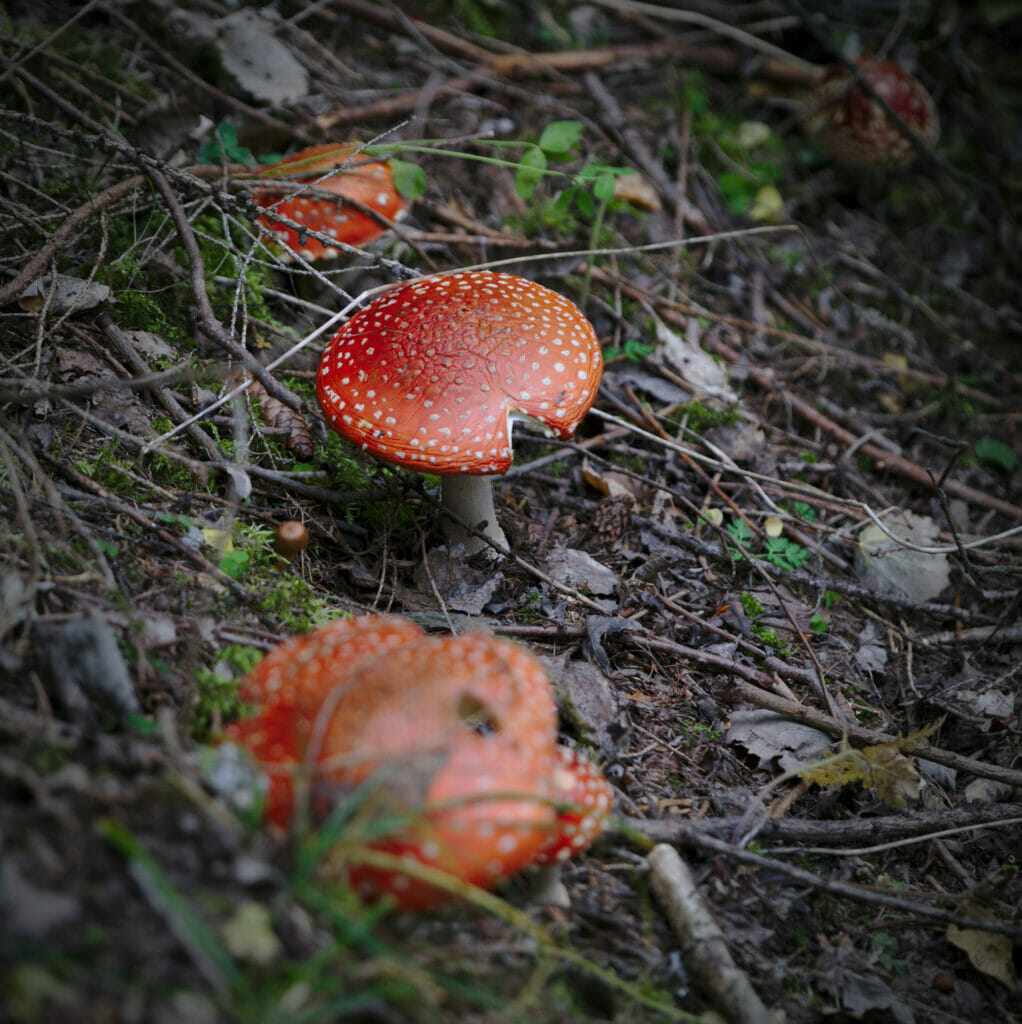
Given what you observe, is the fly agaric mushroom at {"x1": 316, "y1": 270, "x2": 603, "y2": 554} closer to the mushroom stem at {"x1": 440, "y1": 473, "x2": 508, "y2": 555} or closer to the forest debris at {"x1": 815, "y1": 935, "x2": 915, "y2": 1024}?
the mushroom stem at {"x1": 440, "y1": 473, "x2": 508, "y2": 555}

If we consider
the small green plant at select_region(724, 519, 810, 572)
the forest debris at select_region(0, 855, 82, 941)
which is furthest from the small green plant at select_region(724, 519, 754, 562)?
the forest debris at select_region(0, 855, 82, 941)

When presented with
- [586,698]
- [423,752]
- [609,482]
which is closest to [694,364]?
[609,482]

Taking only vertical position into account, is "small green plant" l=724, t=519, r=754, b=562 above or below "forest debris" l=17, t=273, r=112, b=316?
below

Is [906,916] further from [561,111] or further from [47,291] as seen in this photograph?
[561,111]

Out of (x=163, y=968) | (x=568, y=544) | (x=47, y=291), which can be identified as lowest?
(x=568, y=544)

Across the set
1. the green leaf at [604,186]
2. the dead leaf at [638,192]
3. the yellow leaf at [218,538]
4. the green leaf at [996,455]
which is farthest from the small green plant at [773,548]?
the dead leaf at [638,192]

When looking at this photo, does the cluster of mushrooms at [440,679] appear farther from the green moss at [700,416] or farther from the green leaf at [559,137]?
the green moss at [700,416]

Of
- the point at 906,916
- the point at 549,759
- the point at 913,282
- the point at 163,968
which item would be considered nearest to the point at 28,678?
the point at 163,968
